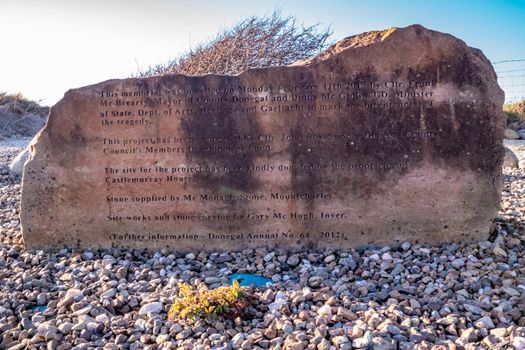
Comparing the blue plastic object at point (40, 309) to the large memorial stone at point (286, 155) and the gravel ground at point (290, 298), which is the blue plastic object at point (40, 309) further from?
the large memorial stone at point (286, 155)

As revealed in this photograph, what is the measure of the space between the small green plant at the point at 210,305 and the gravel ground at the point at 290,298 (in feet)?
0.22

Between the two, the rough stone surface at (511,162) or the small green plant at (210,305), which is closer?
the small green plant at (210,305)

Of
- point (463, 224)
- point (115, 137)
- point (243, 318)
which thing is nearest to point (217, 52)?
point (115, 137)

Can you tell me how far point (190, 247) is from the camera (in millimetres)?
4969

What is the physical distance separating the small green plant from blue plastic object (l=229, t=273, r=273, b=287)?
0.60 m

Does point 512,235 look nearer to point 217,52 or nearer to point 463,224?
point 463,224

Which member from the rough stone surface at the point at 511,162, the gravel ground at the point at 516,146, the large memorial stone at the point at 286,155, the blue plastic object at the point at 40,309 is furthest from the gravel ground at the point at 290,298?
the gravel ground at the point at 516,146

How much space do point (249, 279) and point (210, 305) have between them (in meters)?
0.92

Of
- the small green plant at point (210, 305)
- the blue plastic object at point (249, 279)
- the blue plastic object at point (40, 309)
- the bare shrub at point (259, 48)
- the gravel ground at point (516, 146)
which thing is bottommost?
the blue plastic object at point (40, 309)

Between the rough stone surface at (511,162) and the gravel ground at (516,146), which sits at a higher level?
the gravel ground at (516,146)

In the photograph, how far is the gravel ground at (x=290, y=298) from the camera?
10.4 ft

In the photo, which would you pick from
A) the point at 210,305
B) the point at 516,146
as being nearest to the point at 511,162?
the point at 516,146

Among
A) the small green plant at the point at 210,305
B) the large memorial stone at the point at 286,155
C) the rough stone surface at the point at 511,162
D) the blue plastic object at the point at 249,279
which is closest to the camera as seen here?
the small green plant at the point at 210,305

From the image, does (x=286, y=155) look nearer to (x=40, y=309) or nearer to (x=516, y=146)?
(x=40, y=309)
